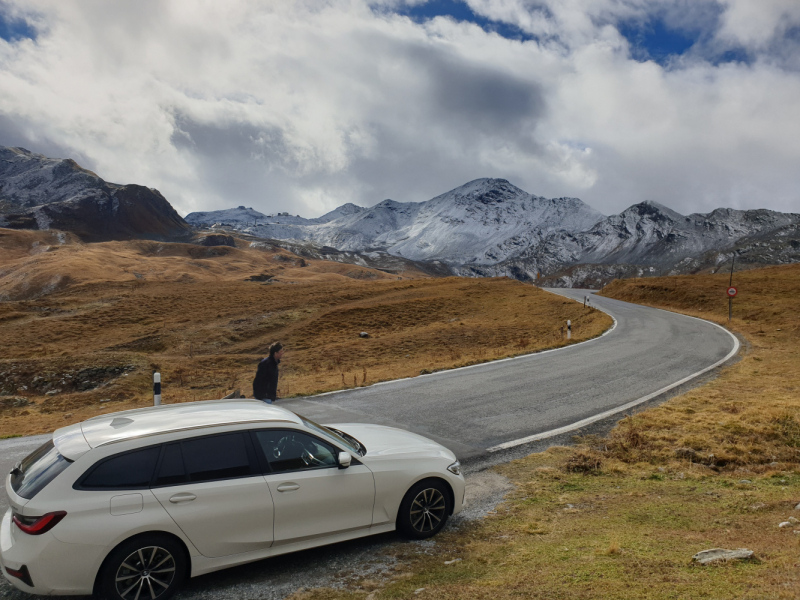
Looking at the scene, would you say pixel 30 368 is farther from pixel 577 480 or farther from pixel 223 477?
pixel 577 480

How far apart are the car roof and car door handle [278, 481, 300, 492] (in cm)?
66

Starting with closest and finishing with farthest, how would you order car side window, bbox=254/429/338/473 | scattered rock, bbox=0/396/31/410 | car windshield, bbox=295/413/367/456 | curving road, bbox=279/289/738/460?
car side window, bbox=254/429/338/473 → car windshield, bbox=295/413/367/456 → curving road, bbox=279/289/738/460 → scattered rock, bbox=0/396/31/410

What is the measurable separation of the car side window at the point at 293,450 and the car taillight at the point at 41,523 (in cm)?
172

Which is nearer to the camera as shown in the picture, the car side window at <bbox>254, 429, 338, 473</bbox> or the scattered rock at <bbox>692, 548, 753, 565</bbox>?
the scattered rock at <bbox>692, 548, 753, 565</bbox>

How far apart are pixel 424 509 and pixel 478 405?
588cm

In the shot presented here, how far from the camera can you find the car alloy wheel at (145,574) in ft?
14.1

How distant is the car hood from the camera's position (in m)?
5.78

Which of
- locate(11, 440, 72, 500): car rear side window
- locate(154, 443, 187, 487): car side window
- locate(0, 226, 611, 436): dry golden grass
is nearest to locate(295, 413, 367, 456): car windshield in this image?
locate(154, 443, 187, 487): car side window

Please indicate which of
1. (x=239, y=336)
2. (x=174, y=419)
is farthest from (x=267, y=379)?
(x=239, y=336)

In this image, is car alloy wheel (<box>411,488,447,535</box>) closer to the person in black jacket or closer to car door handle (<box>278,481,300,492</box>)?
car door handle (<box>278,481,300,492</box>)

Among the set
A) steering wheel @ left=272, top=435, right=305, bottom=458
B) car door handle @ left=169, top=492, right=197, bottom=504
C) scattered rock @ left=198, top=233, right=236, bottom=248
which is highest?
scattered rock @ left=198, top=233, right=236, bottom=248

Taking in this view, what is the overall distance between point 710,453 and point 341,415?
22.6 feet

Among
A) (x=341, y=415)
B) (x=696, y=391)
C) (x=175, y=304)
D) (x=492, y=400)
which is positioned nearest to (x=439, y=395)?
(x=492, y=400)

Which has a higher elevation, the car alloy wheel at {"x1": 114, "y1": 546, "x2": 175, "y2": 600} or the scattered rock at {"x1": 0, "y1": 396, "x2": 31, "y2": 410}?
the car alloy wheel at {"x1": 114, "y1": 546, "x2": 175, "y2": 600}
